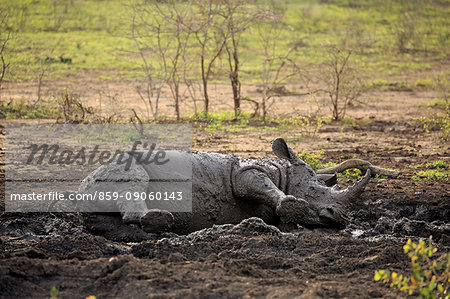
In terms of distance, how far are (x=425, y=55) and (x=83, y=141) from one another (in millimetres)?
16530

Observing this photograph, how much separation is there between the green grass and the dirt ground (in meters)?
10.7

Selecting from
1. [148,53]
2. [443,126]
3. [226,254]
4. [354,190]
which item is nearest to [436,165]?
[443,126]

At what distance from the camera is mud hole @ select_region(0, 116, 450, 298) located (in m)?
3.82

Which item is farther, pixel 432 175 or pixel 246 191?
pixel 432 175

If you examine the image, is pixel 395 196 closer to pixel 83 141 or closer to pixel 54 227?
pixel 54 227

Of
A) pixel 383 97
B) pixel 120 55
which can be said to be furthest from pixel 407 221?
pixel 120 55

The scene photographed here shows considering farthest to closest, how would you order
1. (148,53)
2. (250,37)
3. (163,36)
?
(250,37), (148,53), (163,36)

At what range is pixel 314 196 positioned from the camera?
19.0 ft

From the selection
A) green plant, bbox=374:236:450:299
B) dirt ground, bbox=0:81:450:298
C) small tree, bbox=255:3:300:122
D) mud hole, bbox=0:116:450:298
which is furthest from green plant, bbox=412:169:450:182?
small tree, bbox=255:3:300:122

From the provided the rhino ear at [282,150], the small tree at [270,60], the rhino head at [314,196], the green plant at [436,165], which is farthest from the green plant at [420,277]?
the small tree at [270,60]

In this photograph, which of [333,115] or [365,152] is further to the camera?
[333,115]

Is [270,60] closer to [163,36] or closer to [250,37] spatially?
[163,36]

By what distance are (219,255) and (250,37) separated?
62.9 ft

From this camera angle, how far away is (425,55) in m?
23.0
